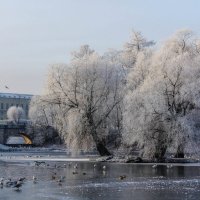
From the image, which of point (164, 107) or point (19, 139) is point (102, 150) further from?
point (19, 139)

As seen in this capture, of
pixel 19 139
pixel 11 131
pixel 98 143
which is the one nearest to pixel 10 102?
pixel 19 139

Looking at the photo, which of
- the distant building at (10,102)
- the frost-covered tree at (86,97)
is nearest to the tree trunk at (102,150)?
the frost-covered tree at (86,97)

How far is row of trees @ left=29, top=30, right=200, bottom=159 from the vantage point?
50.0 m

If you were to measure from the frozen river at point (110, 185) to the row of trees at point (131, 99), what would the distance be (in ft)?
24.9

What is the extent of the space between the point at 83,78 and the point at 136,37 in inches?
738

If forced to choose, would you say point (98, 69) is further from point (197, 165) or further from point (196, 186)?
point (196, 186)

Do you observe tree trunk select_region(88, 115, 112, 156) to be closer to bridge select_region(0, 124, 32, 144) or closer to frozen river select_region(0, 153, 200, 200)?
frozen river select_region(0, 153, 200, 200)

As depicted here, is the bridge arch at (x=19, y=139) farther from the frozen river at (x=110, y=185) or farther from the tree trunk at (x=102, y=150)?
the frozen river at (x=110, y=185)

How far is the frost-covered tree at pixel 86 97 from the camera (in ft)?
189

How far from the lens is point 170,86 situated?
51312 mm

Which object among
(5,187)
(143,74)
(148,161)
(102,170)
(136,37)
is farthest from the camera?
(136,37)

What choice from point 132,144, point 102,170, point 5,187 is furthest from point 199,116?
point 5,187

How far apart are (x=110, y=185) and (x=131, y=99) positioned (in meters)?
22.7

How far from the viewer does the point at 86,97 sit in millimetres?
58594
